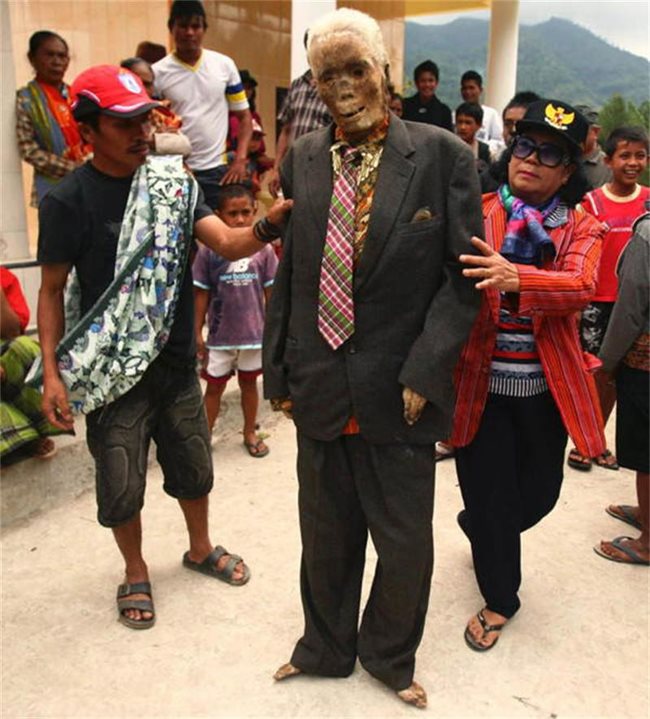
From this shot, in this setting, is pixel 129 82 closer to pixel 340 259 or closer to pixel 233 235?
pixel 233 235

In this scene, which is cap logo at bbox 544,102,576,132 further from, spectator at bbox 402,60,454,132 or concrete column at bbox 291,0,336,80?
spectator at bbox 402,60,454,132

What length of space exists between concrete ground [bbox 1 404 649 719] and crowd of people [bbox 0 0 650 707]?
101 millimetres

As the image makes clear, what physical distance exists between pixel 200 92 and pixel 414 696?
3.90m

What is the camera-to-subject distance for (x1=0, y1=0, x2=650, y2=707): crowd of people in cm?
205

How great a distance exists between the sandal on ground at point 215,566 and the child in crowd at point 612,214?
1.89 meters

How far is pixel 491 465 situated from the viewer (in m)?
2.61

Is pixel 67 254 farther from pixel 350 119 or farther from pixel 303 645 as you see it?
pixel 303 645

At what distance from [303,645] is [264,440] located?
2248 mm

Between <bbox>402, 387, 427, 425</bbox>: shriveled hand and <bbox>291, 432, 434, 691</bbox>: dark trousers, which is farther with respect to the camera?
<bbox>291, 432, 434, 691</bbox>: dark trousers

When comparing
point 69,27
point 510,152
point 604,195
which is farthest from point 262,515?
point 69,27

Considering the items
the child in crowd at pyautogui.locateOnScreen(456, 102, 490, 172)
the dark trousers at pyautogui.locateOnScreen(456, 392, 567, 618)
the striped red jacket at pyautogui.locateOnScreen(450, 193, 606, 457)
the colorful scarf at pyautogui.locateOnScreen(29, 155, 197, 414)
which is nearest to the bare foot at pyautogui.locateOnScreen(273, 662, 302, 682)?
the dark trousers at pyautogui.locateOnScreen(456, 392, 567, 618)

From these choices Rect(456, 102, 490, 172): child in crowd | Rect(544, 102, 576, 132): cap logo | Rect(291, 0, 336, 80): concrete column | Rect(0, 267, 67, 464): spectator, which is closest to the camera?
Rect(544, 102, 576, 132): cap logo

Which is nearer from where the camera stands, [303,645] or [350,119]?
[350,119]

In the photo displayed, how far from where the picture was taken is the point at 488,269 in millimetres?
2041
